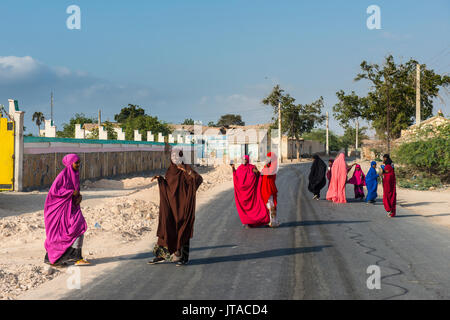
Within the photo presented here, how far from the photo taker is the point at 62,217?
7.27 metres

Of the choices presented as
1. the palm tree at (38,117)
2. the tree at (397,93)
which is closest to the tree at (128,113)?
the palm tree at (38,117)

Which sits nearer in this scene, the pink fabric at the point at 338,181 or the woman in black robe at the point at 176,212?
the woman in black robe at the point at 176,212

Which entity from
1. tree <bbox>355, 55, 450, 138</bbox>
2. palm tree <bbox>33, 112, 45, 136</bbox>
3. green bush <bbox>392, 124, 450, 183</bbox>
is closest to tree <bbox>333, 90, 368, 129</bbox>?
tree <bbox>355, 55, 450, 138</bbox>

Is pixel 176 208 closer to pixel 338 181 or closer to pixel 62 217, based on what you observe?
pixel 62 217

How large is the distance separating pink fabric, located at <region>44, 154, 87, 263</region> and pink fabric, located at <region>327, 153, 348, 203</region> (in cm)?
1073

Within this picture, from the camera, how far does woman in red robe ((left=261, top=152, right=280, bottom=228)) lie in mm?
11094

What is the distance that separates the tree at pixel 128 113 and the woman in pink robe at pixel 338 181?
235ft

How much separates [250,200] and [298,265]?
4.02 metres

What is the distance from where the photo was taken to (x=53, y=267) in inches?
285

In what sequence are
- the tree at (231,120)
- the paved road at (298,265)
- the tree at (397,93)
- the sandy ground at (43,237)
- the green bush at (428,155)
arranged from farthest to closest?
the tree at (231,120)
the tree at (397,93)
the green bush at (428,155)
the sandy ground at (43,237)
the paved road at (298,265)

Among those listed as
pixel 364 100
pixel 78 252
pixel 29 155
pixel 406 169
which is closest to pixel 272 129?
pixel 364 100

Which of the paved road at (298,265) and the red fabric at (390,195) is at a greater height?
the red fabric at (390,195)

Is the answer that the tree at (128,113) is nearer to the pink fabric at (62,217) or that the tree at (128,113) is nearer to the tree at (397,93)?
the tree at (397,93)

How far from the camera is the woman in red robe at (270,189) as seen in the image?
36.4 feet
